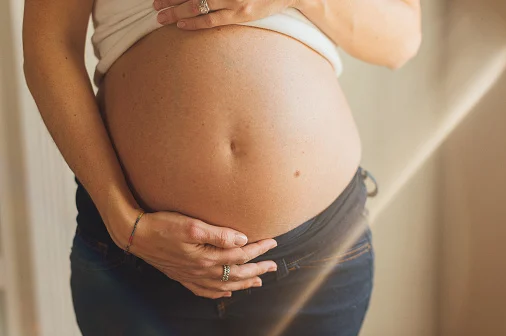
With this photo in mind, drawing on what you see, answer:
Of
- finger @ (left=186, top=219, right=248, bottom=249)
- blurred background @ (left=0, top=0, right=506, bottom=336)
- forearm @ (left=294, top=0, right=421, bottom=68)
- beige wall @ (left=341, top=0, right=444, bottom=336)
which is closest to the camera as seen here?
finger @ (left=186, top=219, right=248, bottom=249)

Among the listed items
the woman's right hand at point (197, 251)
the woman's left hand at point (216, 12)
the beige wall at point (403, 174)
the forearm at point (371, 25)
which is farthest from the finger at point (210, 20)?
the beige wall at point (403, 174)

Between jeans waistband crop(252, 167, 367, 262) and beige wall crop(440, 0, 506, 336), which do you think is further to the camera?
beige wall crop(440, 0, 506, 336)

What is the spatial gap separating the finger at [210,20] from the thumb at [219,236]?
26 cm

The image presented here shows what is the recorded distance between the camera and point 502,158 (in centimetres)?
116

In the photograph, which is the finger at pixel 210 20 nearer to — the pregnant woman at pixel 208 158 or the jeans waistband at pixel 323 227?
the pregnant woman at pixel 208 158

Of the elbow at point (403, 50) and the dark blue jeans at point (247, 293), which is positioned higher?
the elbow at point (403, 50)

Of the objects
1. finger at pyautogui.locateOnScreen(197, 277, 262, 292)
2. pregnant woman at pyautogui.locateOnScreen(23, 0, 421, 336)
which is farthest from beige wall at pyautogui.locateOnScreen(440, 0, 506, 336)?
finger at pyautogui.locateOnScreen(197, 277, 262, 292)

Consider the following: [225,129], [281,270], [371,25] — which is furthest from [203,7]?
[281,270]

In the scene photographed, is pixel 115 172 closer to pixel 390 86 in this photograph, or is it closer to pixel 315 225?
pixel 315 225

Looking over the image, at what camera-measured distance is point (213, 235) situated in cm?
64

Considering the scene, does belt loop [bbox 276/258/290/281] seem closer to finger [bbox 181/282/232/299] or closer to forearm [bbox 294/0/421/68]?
finger [bbox 181/282/232/299]

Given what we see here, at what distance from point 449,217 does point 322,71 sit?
78cm

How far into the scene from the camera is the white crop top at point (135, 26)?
0.69 meters

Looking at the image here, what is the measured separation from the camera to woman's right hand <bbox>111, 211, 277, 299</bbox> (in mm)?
627
